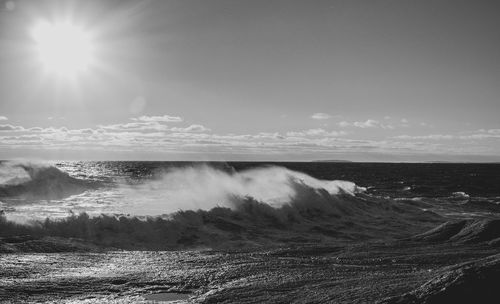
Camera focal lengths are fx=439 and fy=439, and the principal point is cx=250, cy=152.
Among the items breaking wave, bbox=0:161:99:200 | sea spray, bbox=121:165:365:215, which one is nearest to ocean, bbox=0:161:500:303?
sea spray, bbox=121:165:365:215

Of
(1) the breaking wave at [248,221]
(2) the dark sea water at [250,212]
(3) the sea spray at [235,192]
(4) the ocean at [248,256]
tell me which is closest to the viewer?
(4) the ocean at [248,256]

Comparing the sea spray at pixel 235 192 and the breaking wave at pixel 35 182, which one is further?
the breaking wave at pixel 35 182

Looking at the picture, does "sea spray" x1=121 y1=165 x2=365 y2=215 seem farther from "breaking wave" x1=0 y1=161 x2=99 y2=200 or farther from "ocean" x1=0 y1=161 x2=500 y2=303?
"breaking wave" x1=0 y1=161 x2=99 y2=200

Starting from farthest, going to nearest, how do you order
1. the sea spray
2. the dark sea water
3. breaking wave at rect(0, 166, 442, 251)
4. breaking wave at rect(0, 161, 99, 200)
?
breaking wave at rect(0, 161, 99, 200), the sea spray, the dark sea water, breaking wave at rect(0, 166, 442, 251)

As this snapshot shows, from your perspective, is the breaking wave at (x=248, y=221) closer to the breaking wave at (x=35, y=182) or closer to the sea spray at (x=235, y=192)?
the sea spray at (x=235, y=192)

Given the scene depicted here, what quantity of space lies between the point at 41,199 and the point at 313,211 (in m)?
23.9

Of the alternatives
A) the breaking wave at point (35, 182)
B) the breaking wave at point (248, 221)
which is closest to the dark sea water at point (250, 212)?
the breaking wave at point (248, 221)

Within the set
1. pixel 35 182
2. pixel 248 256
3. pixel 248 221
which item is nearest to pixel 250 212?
pixel 248 221

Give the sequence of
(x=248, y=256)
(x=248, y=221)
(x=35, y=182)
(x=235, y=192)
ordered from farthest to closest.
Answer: (x=35, y=182) < (x=235, y=192) < (x=248, y=221) < (x=248, y=256)

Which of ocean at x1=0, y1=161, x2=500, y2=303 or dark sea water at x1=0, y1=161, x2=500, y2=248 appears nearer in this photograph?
ocean at x1=0, y1=161, x2=500, y2=303

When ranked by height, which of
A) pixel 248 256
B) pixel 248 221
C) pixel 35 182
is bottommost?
pixel 248 221

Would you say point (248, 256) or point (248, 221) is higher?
point (248, 256)

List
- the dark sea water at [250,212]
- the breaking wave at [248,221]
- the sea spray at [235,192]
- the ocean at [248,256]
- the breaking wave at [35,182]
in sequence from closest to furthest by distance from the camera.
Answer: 1. the ocean at [248,256]
2. the breaking wave at [248,221]
3. the dark sea water at [250,212]
4. the sea spray at [235,192]
5. the breaking wave at [35,182]

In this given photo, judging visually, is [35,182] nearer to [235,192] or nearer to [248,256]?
[235,192]
